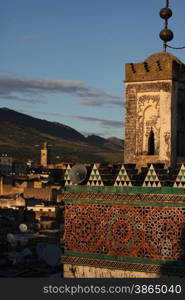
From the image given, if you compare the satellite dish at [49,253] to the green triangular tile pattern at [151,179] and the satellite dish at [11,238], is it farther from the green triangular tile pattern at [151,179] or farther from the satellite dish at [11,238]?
the green triangular tile pattern at [151,179]

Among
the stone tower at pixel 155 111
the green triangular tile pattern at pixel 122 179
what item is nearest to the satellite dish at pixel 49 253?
the stone tower at pixel 155 111

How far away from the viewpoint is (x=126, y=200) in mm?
11898

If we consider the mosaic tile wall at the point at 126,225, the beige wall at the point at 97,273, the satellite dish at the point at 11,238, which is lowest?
the satellite dish at the point at 11,238

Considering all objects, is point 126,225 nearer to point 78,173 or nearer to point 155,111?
point 78,173

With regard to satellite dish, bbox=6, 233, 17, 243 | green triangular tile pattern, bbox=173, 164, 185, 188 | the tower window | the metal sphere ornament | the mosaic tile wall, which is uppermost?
the metal sphere ornament

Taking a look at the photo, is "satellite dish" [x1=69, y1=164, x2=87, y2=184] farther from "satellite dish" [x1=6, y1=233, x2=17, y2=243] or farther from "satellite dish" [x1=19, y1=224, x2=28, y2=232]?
"satellite dish" [x1=19, y1=224, x2=28, y2=232]

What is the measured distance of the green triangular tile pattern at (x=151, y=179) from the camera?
11.6 meters

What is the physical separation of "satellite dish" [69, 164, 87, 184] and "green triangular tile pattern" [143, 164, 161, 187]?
1.11m

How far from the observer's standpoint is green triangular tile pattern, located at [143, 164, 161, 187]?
1164 centimetres

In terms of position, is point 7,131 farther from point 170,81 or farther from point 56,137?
point 170,81

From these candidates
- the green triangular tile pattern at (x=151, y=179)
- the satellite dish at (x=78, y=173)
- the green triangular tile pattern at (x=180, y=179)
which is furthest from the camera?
the satellite dish at (x=78, y=173)

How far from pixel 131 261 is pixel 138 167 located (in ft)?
7.42

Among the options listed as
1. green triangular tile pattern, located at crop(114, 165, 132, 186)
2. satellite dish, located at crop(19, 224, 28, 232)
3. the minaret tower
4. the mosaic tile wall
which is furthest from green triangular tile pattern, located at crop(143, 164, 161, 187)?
satellite dish, located at crop(19, 224, 28, 232)

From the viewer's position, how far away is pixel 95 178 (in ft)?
40.4
